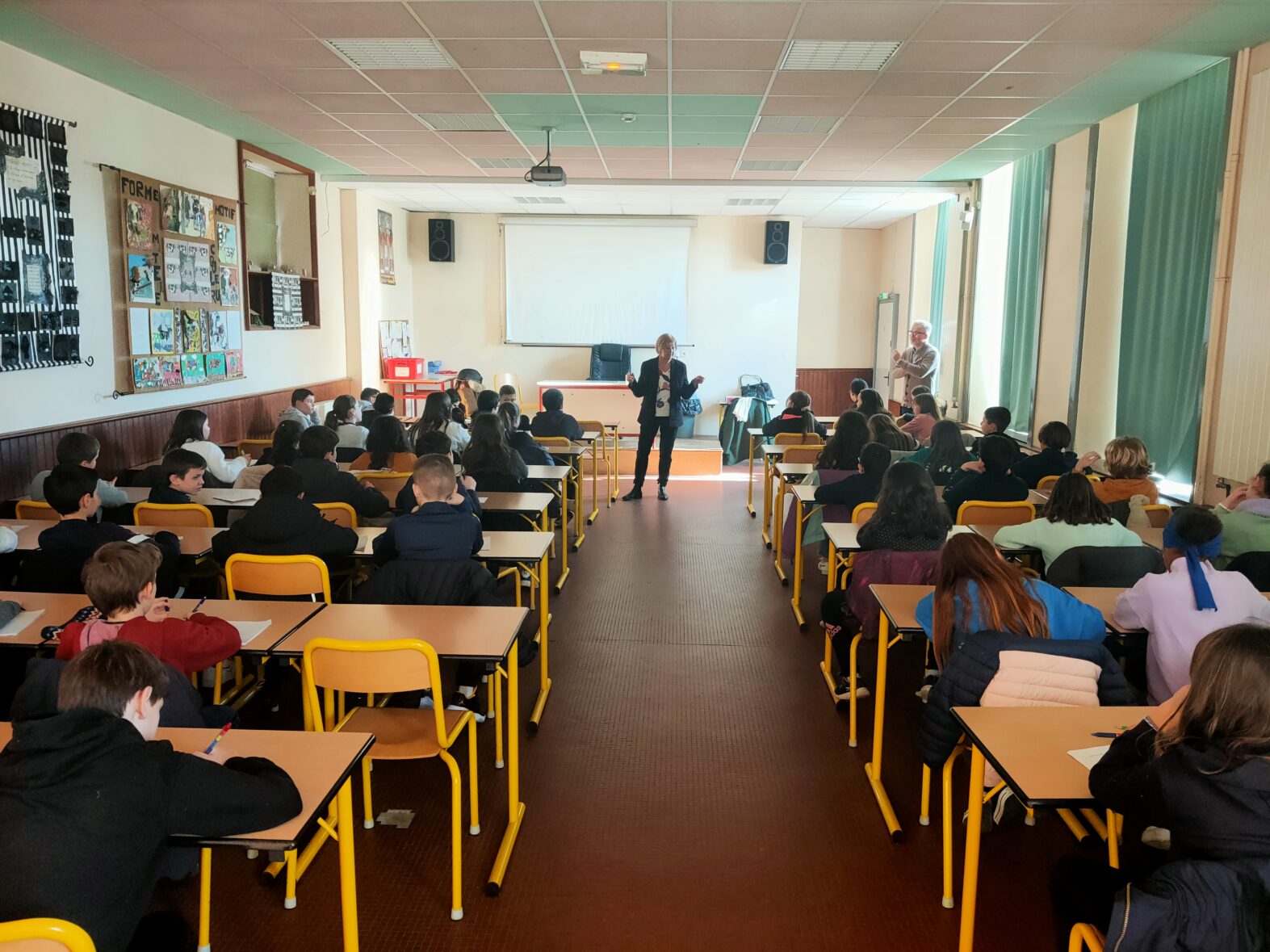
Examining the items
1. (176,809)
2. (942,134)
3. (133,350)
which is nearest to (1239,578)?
(176,809)

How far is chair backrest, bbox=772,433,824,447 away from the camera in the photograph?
7845 mm

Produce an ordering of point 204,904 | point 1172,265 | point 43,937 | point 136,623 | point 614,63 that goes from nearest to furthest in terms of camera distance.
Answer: point 43,937 → point 204,904 → point 136,623 → point 614,63 → point 1172,265

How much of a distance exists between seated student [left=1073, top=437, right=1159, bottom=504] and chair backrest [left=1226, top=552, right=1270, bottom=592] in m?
1.12

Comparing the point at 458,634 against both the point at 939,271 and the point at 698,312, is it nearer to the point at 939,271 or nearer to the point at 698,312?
the point at 939,271

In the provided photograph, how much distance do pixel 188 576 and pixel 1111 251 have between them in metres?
6.61

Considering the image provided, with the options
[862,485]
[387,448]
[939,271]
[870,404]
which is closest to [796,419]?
[870,404]

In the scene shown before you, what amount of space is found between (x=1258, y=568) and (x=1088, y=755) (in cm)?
207

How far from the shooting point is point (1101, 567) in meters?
3.62

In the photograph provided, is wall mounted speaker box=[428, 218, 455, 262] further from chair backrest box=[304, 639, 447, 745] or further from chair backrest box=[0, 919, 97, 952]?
chair backrest box=[0, 919, 97, 952]

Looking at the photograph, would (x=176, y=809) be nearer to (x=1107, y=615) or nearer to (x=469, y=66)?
(x=1107, y=615)

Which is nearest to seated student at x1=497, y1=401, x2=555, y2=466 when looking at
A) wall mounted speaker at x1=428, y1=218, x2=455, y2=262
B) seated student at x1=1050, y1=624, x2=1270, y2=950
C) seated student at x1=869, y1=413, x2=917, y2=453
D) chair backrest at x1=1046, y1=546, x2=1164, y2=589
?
seated student at x1=869, y1=413, x2=917, y2=453

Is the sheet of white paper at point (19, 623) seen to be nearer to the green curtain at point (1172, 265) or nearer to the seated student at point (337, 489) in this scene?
the seated student at point (337, 489)

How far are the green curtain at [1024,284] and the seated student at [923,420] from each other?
5.02ft

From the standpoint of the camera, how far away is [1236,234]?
17.5 ft
